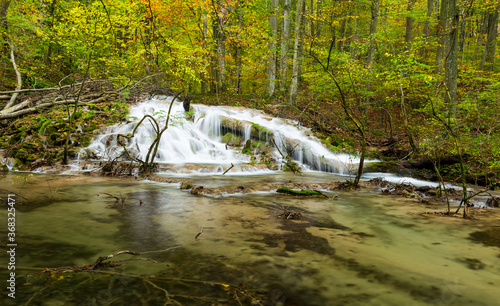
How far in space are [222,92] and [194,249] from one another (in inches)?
683

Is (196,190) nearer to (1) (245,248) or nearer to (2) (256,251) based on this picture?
(1) (245,248)

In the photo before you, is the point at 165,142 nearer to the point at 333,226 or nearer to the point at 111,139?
the point at 111,139

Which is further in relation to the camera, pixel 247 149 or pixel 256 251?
pixel 247 149

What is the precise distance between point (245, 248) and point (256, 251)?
0.16m

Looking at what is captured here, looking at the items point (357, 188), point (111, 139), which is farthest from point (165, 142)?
point (357, 188)

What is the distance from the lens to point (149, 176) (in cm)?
847

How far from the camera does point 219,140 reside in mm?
13477

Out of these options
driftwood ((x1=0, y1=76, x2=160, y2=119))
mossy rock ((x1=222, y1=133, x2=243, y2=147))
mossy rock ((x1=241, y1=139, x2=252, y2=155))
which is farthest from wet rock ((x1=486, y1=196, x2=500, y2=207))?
driftwood ((x1=0, y1=76, x2=160, y2=119))

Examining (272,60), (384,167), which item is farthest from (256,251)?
(272,60)

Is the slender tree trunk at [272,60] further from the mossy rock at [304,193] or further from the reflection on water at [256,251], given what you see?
the reflection on water at [256,251]

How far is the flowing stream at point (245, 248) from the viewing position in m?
2.50

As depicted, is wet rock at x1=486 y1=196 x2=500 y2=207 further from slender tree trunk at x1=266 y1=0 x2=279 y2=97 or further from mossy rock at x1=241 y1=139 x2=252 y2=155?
slender tree trunk at x1=266 y1=0 x2=279 y2=97

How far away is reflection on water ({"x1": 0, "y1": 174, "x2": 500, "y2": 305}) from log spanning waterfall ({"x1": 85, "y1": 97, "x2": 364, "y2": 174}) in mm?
5132

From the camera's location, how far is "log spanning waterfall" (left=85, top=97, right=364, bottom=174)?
11234 millimetres
